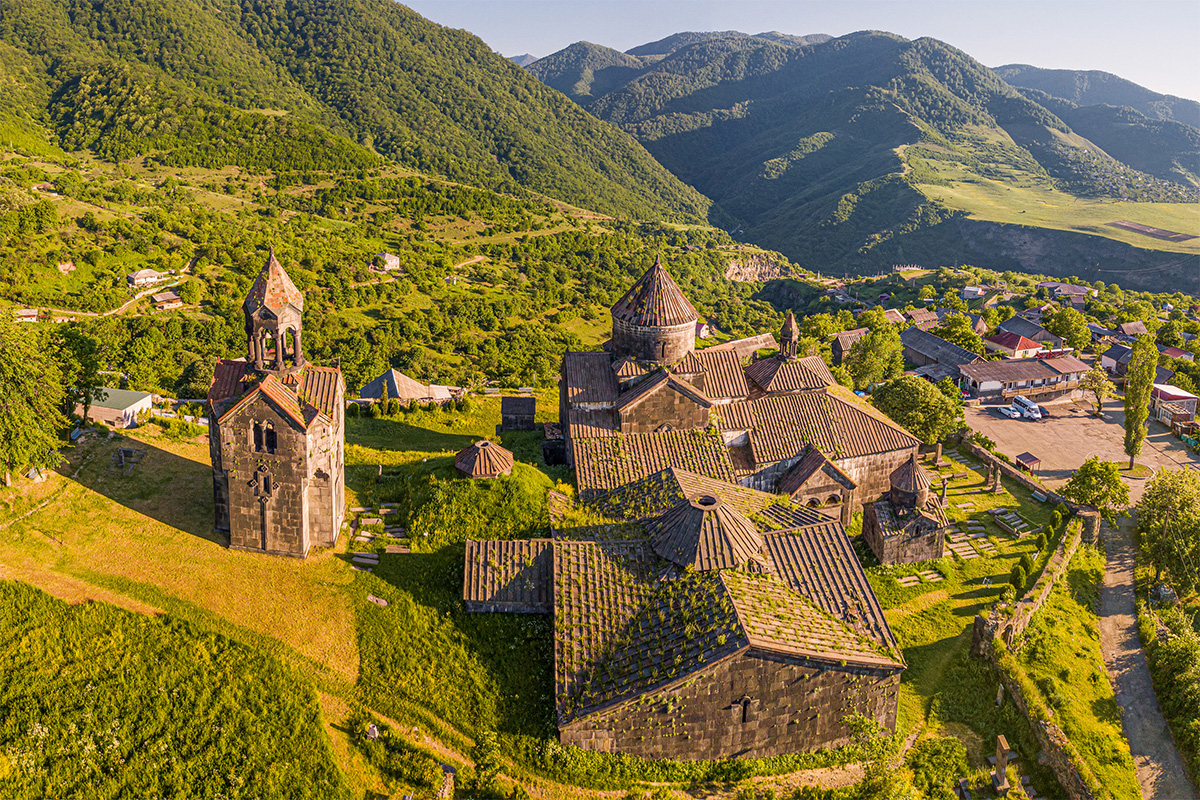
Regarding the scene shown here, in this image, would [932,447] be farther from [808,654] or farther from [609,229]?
[609,229]

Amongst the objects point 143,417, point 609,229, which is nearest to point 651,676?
point 143,417

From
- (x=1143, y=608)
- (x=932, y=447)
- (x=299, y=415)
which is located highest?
(x=299, y=415)

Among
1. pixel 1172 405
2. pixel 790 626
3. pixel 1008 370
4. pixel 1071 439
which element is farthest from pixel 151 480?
pixel 1172 405

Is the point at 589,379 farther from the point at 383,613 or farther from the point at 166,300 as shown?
the point at 166,300

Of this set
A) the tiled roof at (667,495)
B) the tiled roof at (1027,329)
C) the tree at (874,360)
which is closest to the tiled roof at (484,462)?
the tiled roof at (667,495)

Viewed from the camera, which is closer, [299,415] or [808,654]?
[808,654]

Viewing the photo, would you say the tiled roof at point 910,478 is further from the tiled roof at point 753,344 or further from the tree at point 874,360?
the tiled roof at point 753,344
